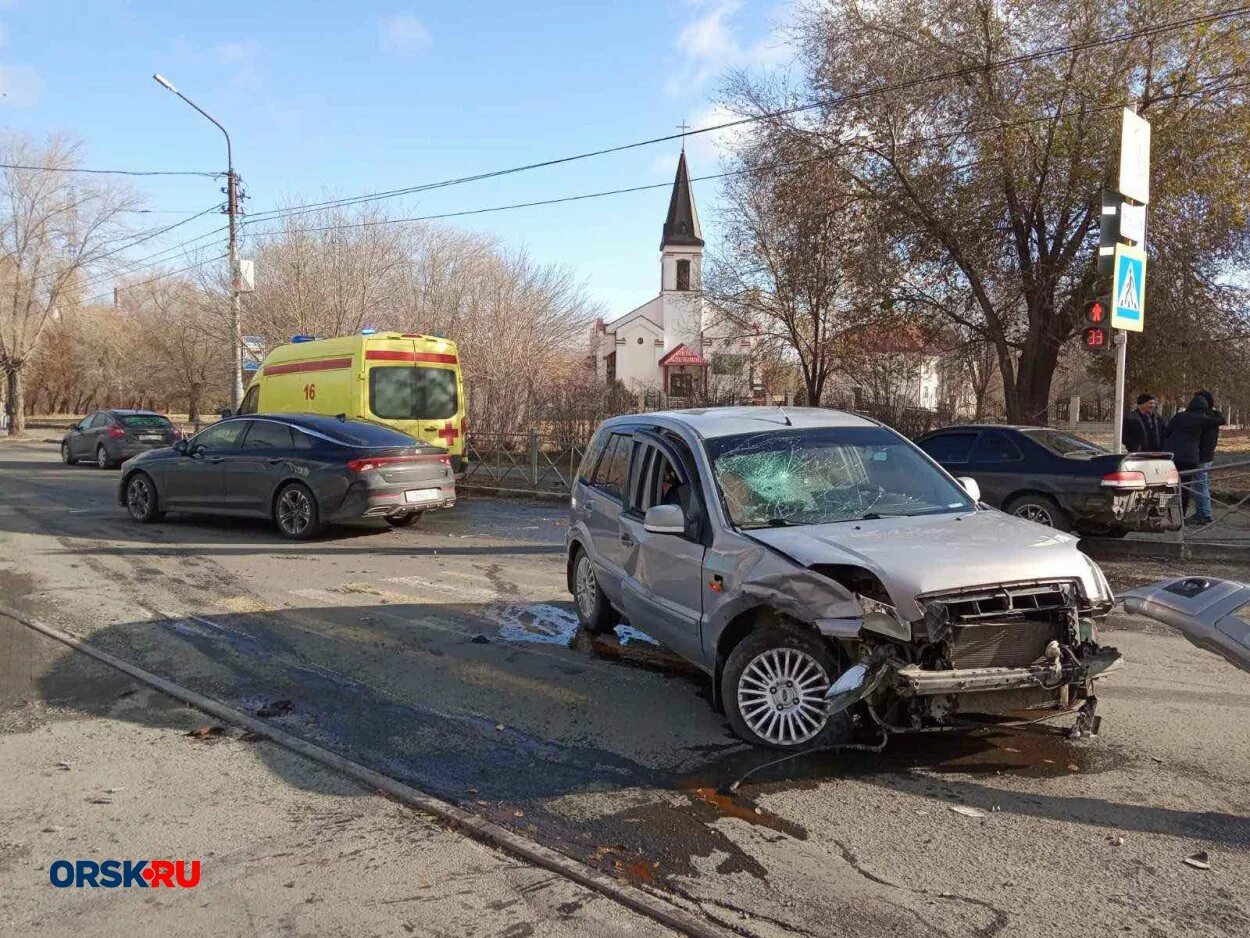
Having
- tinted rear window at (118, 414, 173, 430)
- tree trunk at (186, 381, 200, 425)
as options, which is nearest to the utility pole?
tinted rear window at (118, 414, 173, 430)

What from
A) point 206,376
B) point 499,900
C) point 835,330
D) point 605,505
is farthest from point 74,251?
point 499,900

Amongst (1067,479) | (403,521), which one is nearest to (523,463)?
(403,521)

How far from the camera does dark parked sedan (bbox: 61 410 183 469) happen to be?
78.4ft

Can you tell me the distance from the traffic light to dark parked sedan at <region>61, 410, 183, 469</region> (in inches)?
828

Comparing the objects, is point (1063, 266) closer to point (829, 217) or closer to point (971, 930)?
point (829, 217)

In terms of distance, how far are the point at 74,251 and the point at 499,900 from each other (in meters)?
47.3

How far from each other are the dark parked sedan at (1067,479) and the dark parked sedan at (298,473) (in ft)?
22.4

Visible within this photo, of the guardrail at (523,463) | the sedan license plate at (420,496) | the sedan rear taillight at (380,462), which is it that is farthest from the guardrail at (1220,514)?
the guardrail at (523,463)

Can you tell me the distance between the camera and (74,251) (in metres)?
42.2

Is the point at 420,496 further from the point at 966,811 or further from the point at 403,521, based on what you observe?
the point at 966,811

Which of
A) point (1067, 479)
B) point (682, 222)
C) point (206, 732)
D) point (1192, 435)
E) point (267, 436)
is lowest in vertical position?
point (206, 732)

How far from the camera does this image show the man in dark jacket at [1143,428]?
1394 centimetres

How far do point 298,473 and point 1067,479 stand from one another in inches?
363

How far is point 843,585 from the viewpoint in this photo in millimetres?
4328
